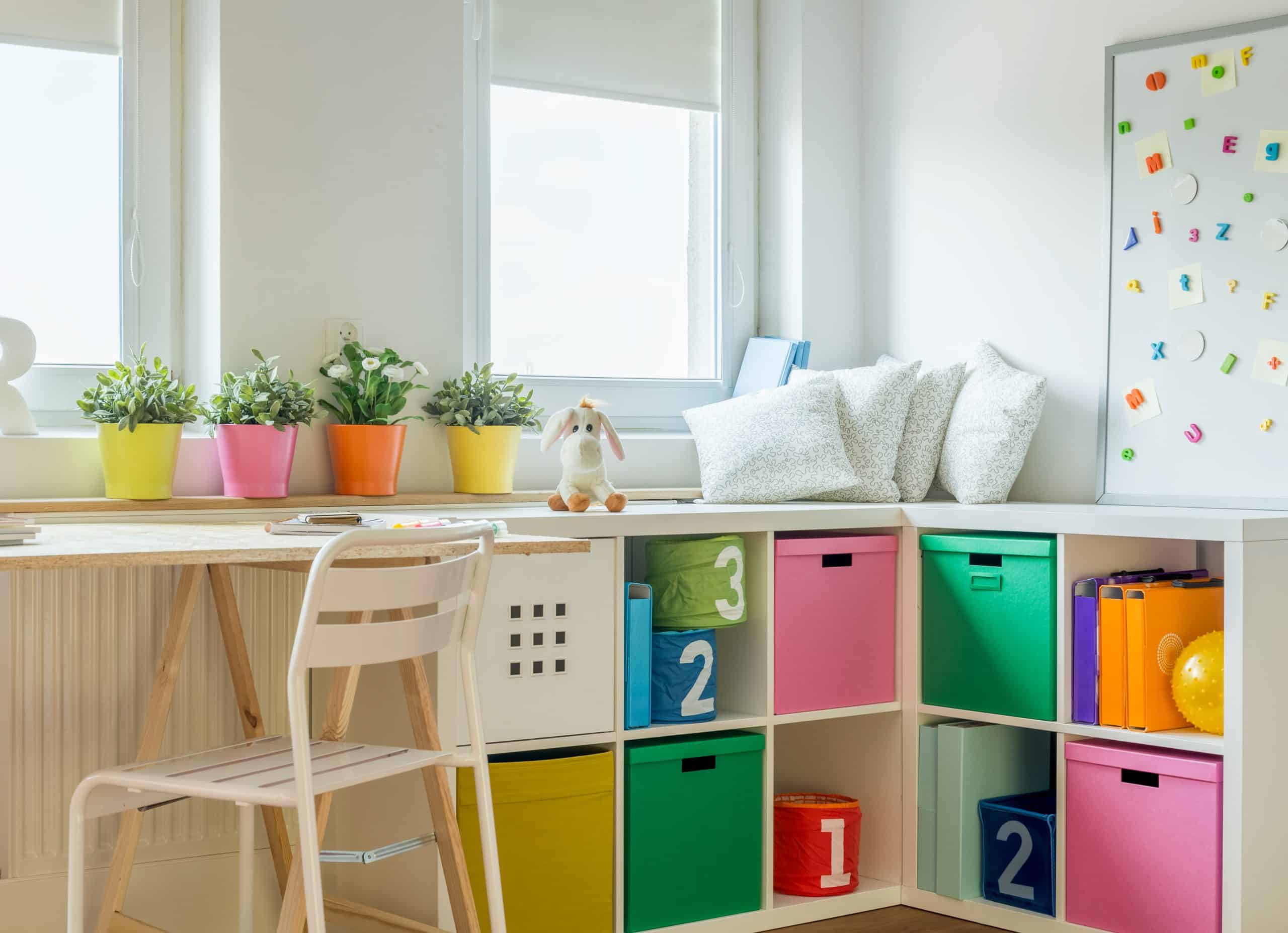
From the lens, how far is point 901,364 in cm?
297

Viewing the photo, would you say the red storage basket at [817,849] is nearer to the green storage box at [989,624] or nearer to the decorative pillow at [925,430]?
the green storage box at [989,624]

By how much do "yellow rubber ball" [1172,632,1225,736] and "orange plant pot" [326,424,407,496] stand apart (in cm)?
149

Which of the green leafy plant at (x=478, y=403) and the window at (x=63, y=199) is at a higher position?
the window at (x=63, y=199)

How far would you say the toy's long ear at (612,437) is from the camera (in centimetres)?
268

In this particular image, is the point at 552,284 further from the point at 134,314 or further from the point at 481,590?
the point at 481,590

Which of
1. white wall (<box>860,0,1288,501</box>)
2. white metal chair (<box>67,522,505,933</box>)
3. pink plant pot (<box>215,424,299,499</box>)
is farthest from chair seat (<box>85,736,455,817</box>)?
white wall (<box>860,0,1288,501</box>)

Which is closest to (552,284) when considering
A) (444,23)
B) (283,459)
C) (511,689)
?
(444,23)

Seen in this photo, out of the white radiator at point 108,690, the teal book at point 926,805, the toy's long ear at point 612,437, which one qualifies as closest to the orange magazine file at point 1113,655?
the teal book at point 926,805

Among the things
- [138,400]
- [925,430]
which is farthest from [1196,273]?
[138,400]

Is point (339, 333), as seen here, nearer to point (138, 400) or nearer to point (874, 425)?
point (138, 400)

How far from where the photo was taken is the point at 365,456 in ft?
8.43

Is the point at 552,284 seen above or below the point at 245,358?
above

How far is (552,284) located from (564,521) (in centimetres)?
95

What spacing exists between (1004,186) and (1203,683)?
125cm
